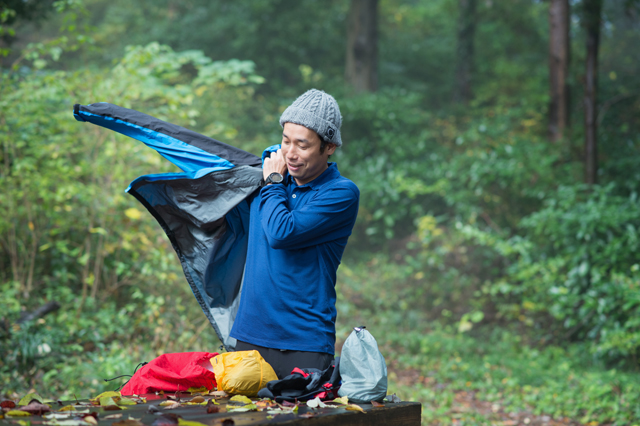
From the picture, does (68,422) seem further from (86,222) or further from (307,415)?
(86,222)

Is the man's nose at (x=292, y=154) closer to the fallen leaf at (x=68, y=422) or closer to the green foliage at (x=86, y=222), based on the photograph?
the fallen leaf at (x=68, y=422)

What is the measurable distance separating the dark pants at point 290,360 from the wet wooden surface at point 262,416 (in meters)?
0.24

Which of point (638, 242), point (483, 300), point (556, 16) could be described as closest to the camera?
point (638, 242)

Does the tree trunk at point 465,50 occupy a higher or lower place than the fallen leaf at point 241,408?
higher

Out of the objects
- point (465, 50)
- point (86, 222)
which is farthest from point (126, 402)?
point (465, 50)

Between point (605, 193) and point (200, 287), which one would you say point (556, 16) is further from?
point (200, 287)

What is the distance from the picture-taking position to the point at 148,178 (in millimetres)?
2672

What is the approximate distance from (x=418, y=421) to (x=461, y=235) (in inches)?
267

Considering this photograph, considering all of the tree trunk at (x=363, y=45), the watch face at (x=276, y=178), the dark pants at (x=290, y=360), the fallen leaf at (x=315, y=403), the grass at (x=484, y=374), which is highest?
the tree trunk at (x=363, y=45)

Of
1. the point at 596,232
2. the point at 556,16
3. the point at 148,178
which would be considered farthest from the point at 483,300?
the point at 148,178

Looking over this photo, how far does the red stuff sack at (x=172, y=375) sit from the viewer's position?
7.54 feet

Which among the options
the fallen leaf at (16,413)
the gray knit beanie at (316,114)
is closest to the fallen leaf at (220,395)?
the fallen leaf at (16,413)

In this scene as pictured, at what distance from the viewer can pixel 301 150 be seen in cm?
229

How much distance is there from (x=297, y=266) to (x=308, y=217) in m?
0.24
